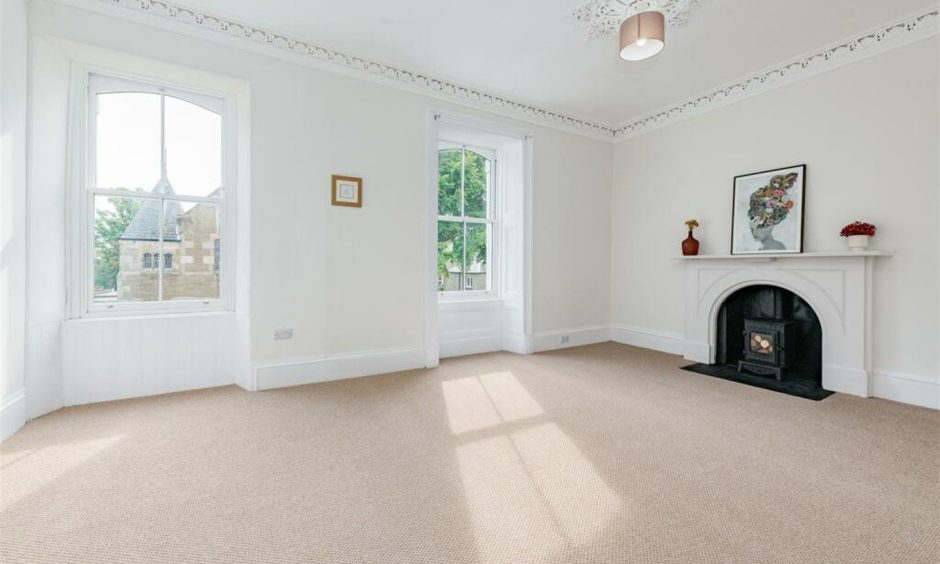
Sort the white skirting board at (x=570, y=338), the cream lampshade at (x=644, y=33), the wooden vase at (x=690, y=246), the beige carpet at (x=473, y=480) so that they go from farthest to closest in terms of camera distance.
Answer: the white skirting board at (x=570, y=338) → the wooden vase at (x=690, y=246) → the cream lampshade at (x=644, y=33) → the beige carpet at (x=473, y=480)

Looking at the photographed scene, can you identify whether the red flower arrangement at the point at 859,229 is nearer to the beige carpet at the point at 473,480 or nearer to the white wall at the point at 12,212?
the beige carpet at the point at 473,480

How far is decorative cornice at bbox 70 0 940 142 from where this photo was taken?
3.16 meters

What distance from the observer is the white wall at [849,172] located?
3.22 meters

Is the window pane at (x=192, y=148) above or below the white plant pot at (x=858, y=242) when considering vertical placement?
above

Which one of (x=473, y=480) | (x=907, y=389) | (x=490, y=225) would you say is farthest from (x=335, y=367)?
(x=907, y=389)

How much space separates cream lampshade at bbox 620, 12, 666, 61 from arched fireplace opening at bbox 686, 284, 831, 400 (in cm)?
276

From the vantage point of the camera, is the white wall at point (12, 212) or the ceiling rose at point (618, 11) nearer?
the white wall at point (12, 212)

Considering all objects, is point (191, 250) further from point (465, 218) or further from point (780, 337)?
point (780, 337)

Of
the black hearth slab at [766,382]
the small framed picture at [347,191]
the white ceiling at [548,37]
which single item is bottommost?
the black hearth slab at [766,382]

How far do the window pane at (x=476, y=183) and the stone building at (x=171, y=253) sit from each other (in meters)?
2.68

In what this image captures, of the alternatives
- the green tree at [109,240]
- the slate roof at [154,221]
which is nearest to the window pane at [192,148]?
the slate roof at [154,221]

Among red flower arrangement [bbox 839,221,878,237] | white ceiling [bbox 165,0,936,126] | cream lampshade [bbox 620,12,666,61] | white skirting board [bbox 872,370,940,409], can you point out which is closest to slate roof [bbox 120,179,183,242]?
white ceiling [bbox 165,0,936,126]

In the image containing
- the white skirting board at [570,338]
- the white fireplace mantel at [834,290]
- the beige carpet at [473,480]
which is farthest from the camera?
the white skirting board at [570,338]

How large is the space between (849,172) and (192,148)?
218 inches
